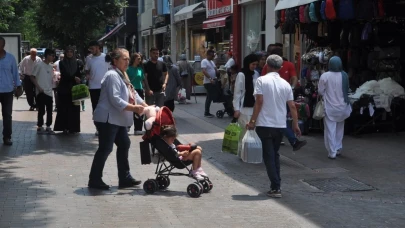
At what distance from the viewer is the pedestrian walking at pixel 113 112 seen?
8317 mm

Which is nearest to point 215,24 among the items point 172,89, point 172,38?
point 172,89

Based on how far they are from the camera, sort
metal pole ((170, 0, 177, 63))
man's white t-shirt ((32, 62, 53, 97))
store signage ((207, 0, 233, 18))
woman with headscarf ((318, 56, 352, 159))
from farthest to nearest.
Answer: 1. metal pole ((170, 0, 177, 63))
2. store signage ((207, 0, 233, 18))
3. man's white t-shirt ((32, 62, 53, 97))
4. woman with headscarf ((318, 56, 352, 159))

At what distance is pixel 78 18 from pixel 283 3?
14.2 meters

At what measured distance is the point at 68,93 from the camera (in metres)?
13.7

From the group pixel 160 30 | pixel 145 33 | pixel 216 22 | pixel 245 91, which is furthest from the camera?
pixel 145 33

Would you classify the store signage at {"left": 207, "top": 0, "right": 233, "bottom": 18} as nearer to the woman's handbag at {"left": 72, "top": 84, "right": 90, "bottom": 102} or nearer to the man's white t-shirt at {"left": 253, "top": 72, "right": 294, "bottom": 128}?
the woman's handbag at {"left": 72, "top": 84, "right": 90, "bottom": 102}

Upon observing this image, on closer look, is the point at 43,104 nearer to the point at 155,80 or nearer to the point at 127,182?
the point at 155,80

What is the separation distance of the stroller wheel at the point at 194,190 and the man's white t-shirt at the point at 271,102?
1.05 metres

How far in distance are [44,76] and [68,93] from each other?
0.62 meters

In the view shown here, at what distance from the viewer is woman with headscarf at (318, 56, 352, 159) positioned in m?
11.1

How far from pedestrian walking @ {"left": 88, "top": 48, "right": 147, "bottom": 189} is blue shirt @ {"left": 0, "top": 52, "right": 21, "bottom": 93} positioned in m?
4.15

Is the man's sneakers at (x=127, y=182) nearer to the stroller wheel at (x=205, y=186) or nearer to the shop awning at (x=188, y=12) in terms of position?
the stroller wheel at (x=205, y=186)

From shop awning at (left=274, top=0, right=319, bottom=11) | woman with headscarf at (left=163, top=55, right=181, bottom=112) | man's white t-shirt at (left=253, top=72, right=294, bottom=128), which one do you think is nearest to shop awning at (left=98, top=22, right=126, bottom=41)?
woman with headscarf at (left=163, top=55, right=181, bottom=112)

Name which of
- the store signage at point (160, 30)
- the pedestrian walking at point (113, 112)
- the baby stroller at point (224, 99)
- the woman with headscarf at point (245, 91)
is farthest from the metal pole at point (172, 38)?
the pedestrian walking at point (113, 112)
